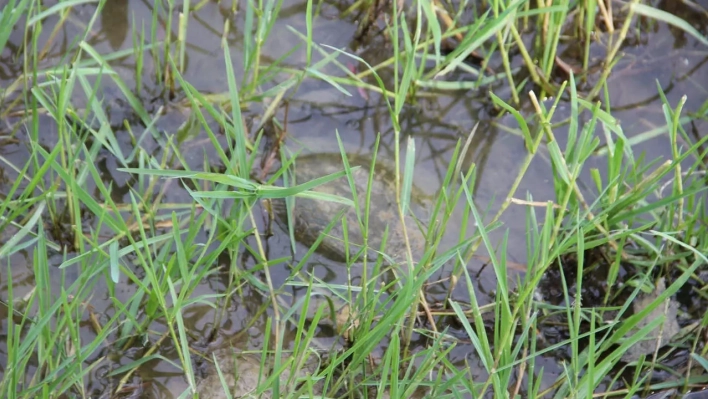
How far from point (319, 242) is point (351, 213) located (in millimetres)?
530

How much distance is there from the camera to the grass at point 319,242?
4.81 feet

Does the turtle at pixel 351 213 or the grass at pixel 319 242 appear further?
the turtle at pixel 351 213

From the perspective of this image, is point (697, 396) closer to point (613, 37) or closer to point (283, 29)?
point (613, 37)

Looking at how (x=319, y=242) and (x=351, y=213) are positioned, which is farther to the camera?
(x=351, y=213)

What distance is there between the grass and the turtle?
0.05 m

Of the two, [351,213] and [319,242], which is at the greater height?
[319,242]

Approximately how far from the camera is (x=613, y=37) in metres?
2.47

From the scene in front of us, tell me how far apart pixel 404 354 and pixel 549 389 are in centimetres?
34

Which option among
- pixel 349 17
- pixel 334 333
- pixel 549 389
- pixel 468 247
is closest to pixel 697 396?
pixel 549 389

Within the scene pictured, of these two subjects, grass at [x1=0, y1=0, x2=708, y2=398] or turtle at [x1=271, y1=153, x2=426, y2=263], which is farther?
turtle at [x1=271, y1=153, x2=426, y2=263]

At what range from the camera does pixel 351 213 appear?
2.05 meters

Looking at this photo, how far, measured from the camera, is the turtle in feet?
6.40

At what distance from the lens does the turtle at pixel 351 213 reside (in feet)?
6.40

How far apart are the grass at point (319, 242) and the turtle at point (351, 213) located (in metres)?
0.05
